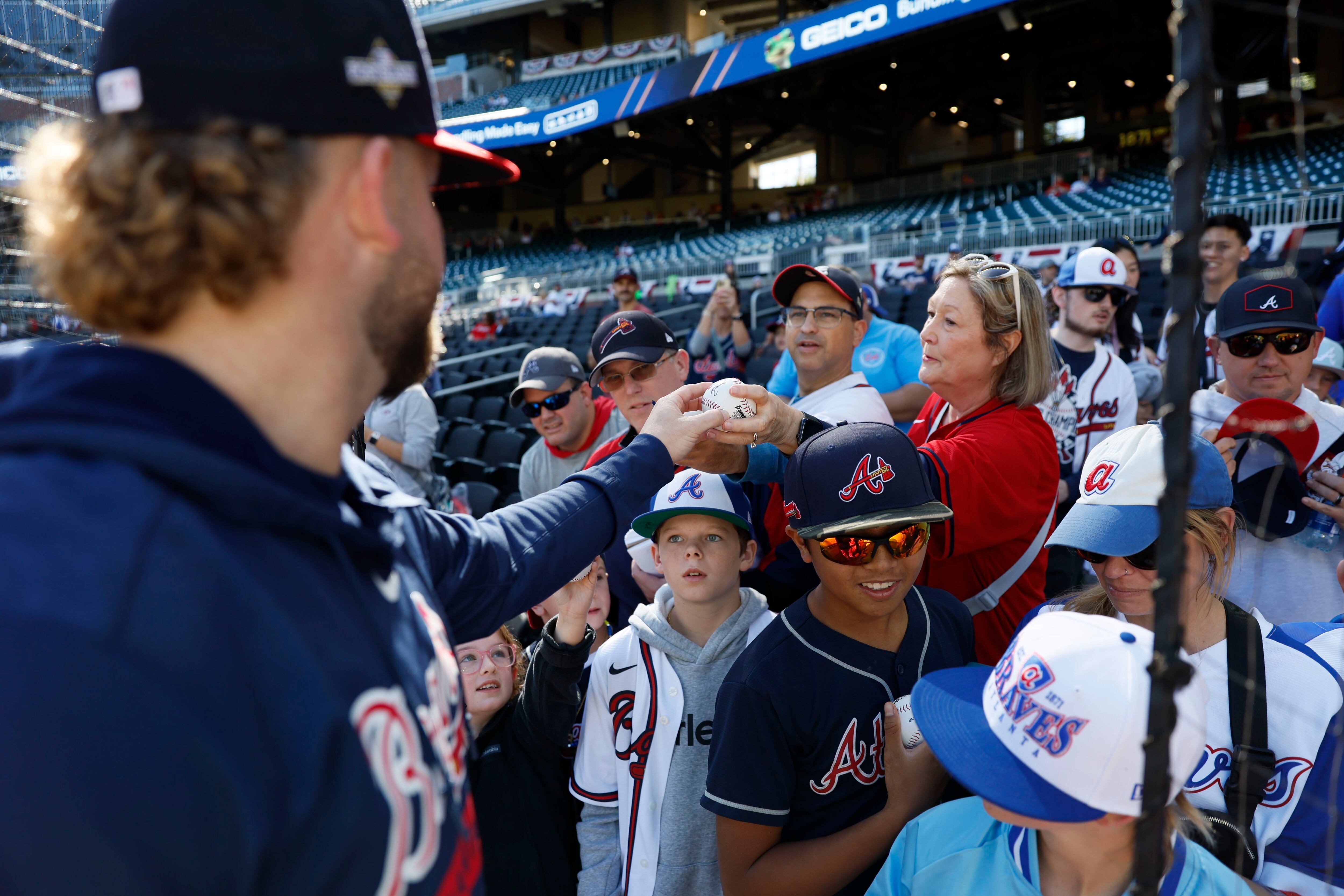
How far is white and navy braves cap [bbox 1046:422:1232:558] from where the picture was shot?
5.69 ft

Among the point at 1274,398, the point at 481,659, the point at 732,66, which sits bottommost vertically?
the point at 481,659

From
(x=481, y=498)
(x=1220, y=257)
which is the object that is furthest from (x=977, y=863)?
(x=481, y=498)

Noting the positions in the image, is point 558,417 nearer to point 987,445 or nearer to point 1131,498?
point 987,445

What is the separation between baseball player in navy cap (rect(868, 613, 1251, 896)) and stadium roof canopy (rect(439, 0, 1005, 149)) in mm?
17611

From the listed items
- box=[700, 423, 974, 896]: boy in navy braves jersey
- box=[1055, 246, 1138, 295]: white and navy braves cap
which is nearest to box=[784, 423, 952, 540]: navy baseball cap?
box=[700, 423, 974, 896]: boy in navy braves jersey

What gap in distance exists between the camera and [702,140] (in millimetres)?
29203

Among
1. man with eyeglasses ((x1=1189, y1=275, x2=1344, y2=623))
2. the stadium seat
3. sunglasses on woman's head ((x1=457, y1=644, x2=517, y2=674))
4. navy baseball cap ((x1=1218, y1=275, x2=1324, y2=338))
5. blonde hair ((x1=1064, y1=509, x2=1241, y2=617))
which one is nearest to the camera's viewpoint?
blonde hair ((x1=1064, y1=509, x2=1241, y2=617))

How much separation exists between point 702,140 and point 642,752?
2933cm

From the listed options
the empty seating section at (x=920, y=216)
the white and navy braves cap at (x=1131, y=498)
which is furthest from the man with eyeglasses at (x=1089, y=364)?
the empty seating section at (x=920, y=216)

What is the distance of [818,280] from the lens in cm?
279

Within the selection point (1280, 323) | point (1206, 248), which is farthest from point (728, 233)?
point (1280, 323)

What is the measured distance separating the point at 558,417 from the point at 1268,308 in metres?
2.68

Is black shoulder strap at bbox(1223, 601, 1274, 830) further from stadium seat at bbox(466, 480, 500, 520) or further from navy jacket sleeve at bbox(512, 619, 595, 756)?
stadium seat at bbox(466, 480, 500, 520)

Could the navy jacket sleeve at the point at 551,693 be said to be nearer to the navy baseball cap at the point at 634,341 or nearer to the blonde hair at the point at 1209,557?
the blonde hair at the point at 1209,557
